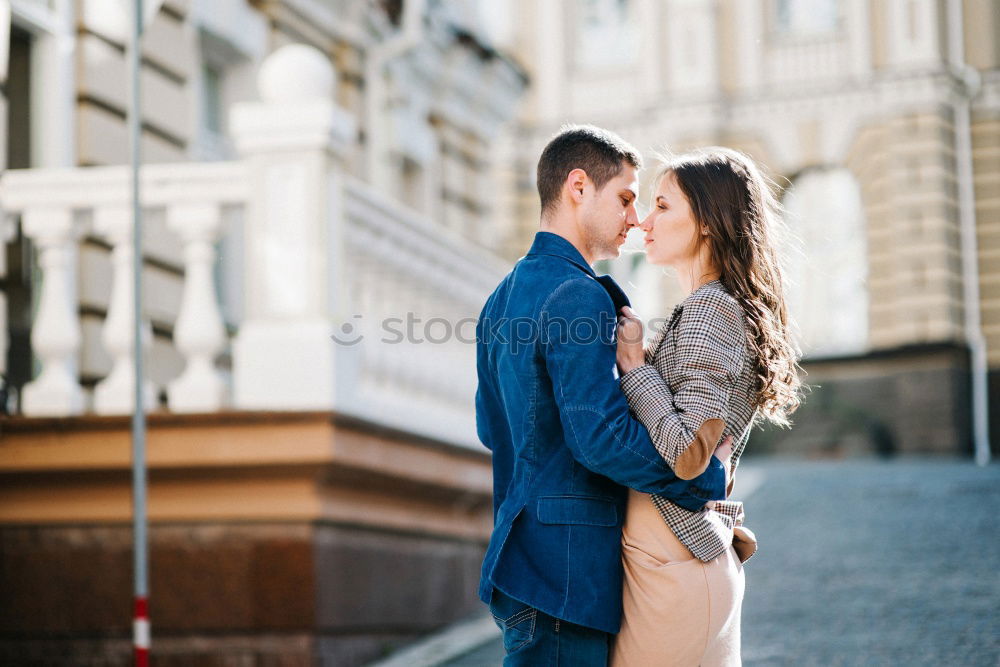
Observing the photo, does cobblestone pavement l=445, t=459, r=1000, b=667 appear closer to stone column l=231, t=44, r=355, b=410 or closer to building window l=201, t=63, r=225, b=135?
stone column l=231, t=44, r=355, b=410

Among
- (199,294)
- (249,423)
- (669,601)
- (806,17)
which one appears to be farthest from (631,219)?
(806,17)

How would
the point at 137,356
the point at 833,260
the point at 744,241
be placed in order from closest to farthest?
the point at 744,241, the point at 137,356, the point at 833,260

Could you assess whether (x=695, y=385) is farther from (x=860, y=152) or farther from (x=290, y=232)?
(x=860, y=152)

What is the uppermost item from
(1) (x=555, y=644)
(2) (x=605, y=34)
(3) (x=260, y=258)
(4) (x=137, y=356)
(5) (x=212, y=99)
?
(2) (x=605, y=34)

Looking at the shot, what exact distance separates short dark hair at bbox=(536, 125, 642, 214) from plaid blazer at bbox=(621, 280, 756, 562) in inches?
13.6

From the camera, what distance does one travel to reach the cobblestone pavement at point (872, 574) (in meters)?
6.03

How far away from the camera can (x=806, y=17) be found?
73.1ft

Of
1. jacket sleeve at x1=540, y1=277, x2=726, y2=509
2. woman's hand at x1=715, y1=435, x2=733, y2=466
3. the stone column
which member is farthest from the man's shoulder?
the stone column

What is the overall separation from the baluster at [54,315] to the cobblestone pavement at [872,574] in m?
2.02

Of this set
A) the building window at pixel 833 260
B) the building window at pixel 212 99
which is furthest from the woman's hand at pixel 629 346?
the building window at pixel 833 260

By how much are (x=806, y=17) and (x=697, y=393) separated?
66.7ft

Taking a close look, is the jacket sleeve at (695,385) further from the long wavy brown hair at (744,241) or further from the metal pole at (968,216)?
the metal pole at (968,216)

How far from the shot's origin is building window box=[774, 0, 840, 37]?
22078 millimetres

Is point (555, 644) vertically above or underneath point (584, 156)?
underneath
